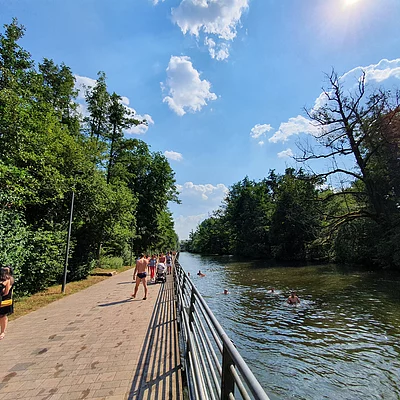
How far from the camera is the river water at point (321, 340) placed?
17.4 feet

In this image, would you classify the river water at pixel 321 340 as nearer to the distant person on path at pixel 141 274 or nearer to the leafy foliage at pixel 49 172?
the distant person on path at pixel 141 274

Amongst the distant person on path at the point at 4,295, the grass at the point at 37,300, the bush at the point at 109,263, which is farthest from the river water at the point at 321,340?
the bush at the point at 109,263

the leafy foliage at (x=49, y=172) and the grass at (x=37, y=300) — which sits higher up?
the leafy foliage at (x=49, y=172)

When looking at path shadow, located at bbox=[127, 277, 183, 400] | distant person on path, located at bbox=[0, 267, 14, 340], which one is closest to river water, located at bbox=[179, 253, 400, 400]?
path shadow, located at bbox=[127, 277, 183, 400]

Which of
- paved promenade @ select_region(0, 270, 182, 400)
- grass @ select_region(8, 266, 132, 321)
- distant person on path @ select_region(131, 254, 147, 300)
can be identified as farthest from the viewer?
distant person on path @ select_region(131, 254, 147, 300)

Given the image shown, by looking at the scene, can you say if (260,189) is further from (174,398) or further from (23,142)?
(174,398)

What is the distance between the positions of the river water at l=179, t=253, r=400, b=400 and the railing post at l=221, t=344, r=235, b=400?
413cm

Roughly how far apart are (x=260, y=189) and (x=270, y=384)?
55.4 metres

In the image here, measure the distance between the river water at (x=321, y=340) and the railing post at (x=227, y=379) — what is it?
413 cm

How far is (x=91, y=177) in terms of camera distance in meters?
15.8

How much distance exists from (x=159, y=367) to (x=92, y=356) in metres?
1.40

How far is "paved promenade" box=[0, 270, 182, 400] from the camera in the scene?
338 cm

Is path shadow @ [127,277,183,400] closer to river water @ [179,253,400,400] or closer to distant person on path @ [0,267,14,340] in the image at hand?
river water @ [179,253,400,400]

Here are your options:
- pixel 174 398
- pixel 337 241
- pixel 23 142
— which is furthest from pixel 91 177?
pixel 337 241
